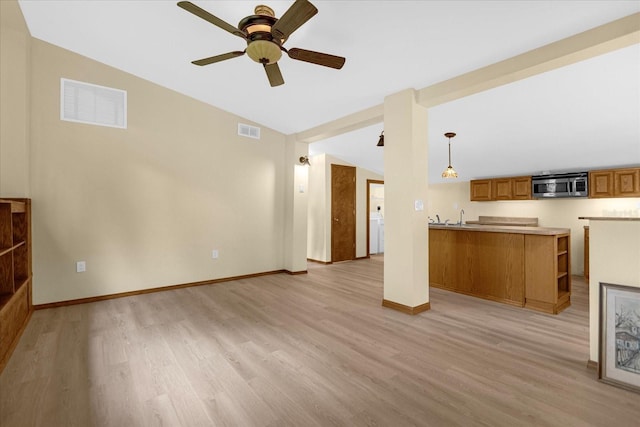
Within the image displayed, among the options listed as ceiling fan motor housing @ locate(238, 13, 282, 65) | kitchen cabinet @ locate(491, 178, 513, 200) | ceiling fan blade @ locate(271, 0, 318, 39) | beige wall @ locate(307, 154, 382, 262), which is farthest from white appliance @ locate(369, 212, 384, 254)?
ceiling fan blade @ locate(271, 0, 318, 39)

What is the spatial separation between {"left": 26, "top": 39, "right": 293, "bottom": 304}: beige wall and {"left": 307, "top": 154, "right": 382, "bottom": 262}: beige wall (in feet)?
5.00

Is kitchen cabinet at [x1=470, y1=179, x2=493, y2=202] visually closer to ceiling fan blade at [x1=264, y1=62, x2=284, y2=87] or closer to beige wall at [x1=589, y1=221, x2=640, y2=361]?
beige wall at [x1=589, y1=221, x2=640, y2=361]

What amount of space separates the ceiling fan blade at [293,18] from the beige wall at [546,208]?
12.6ft

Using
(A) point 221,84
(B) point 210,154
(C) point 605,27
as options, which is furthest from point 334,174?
(C) point 605,27

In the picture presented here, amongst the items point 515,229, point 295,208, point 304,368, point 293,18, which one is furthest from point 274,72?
point 515,229

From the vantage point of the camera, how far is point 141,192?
13.5ft

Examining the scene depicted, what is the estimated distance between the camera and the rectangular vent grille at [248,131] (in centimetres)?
504

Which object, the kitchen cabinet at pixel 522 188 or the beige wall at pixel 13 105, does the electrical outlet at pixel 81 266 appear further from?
the kitchen cabinet at pixel 522 188

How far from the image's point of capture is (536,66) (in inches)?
99.6

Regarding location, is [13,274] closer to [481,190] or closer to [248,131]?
[248,131]

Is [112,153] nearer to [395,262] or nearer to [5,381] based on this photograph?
[5,381]

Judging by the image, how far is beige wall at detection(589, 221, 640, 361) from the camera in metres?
2.03

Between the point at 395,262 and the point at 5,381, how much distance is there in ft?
11.2

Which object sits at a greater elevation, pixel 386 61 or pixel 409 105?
pixel 386 61
